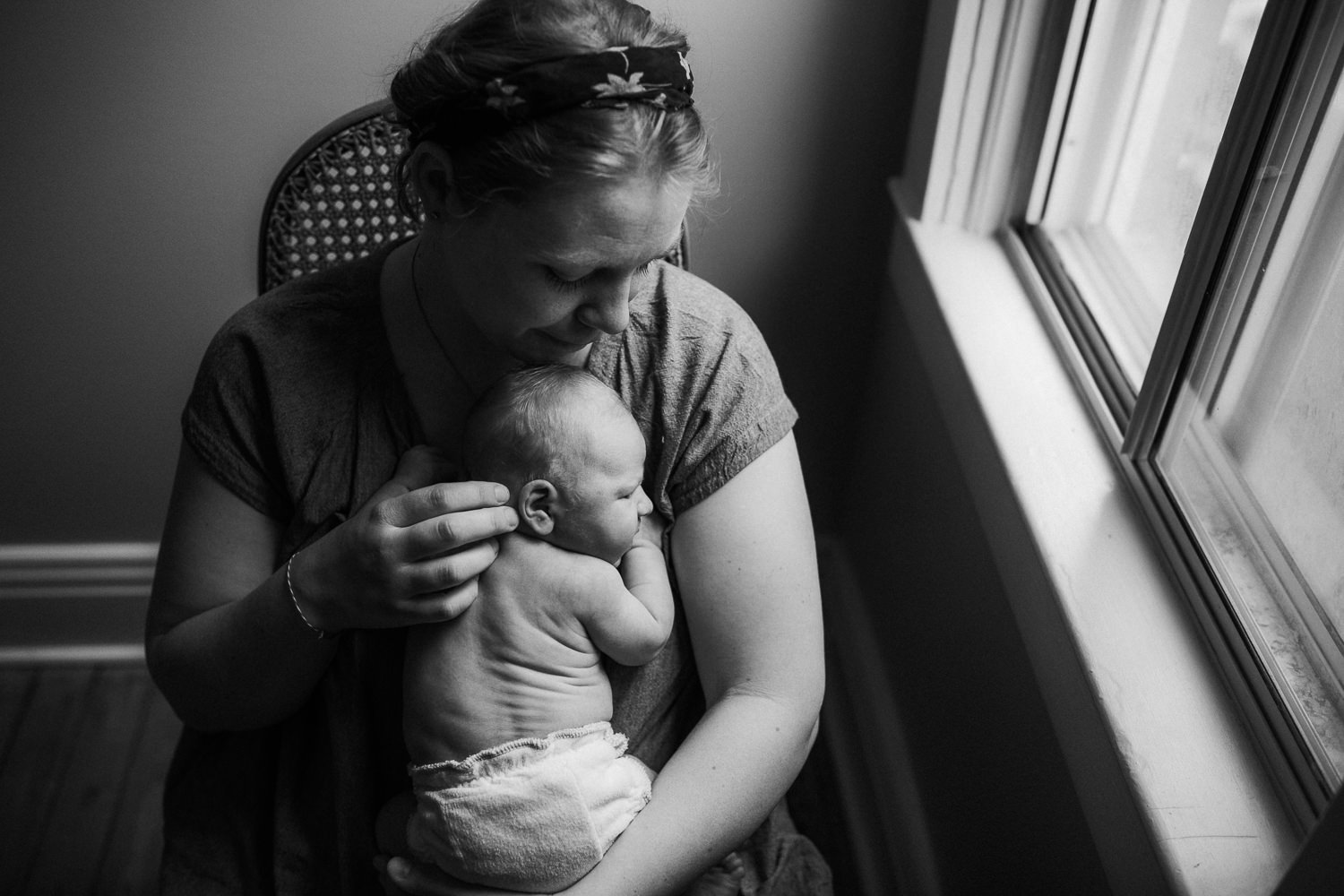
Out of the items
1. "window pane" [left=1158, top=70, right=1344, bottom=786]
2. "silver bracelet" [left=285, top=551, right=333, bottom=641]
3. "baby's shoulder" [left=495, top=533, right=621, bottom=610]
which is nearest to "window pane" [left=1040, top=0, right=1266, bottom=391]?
"window pane" [left=1158, top=70, right=1344, bottom=786]

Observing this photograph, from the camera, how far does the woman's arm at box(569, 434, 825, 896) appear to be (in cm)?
106

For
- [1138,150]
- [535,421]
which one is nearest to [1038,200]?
[1138,150]

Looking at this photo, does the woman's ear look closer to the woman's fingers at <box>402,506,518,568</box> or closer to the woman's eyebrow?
the woman's eyebrow

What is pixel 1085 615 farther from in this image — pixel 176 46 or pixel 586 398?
pixel 176 46

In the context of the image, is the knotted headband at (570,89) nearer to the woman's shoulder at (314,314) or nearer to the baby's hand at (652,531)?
the woman's shoulder at (314,314)

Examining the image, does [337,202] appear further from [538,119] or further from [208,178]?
[538,119]

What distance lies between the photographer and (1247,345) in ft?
3.41

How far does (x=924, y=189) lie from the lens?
1524 mm

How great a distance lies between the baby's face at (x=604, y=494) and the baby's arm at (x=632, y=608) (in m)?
0.04

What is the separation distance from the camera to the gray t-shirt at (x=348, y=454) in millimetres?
1111

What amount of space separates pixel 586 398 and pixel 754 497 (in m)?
0.22

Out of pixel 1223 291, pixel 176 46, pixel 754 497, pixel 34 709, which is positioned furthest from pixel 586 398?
pixel 34 709

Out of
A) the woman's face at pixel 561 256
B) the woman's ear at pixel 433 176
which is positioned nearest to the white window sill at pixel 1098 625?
the woman's face at pixel 561 256

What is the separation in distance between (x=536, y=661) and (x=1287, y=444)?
0.71m
